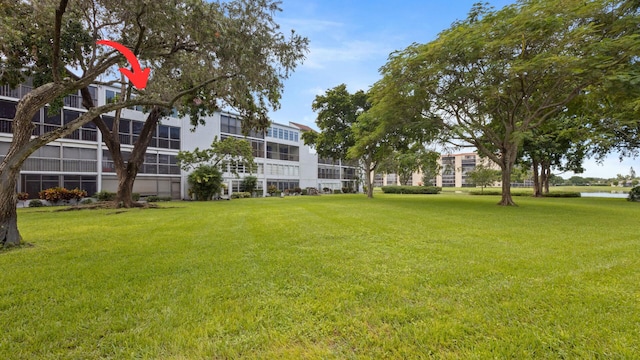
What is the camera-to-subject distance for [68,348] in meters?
2.47

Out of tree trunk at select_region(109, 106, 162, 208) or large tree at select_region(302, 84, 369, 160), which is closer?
tree trunk at select_region(109, 106, 162, 208)

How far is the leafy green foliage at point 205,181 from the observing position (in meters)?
24.3

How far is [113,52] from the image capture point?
8.73 metres

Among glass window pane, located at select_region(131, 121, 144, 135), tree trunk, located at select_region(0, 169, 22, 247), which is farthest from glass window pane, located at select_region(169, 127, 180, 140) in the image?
tree trunk, located at select_region(0, 169, 22, 247)

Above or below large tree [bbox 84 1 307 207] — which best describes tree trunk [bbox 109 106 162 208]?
below

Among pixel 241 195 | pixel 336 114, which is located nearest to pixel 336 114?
pixel 336 114

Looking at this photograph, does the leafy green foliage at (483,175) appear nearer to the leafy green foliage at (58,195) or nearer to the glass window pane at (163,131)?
the glass window pane at (163,131)

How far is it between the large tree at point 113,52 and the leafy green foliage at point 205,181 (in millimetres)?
13549

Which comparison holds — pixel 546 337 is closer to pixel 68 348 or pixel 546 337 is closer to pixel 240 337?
pixel 240 337

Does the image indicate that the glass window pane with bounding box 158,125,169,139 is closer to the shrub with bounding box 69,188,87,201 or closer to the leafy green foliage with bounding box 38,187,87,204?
the shrub with bounding box 69,188,87,201

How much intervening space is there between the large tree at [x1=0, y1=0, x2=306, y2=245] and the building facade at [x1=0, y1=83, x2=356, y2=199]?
19.8 ft

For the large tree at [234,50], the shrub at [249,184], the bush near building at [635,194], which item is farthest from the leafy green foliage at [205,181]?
the bush near building at [635,194]

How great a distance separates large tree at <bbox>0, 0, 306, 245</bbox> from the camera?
21.5 ft

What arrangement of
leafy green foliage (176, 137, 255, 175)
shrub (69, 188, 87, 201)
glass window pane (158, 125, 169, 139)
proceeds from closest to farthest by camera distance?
shrub (69, 188, 87, 201) → leafy green foliage (176, 137, 255, 175) → glass window pane (158, 125, 169, 139)
